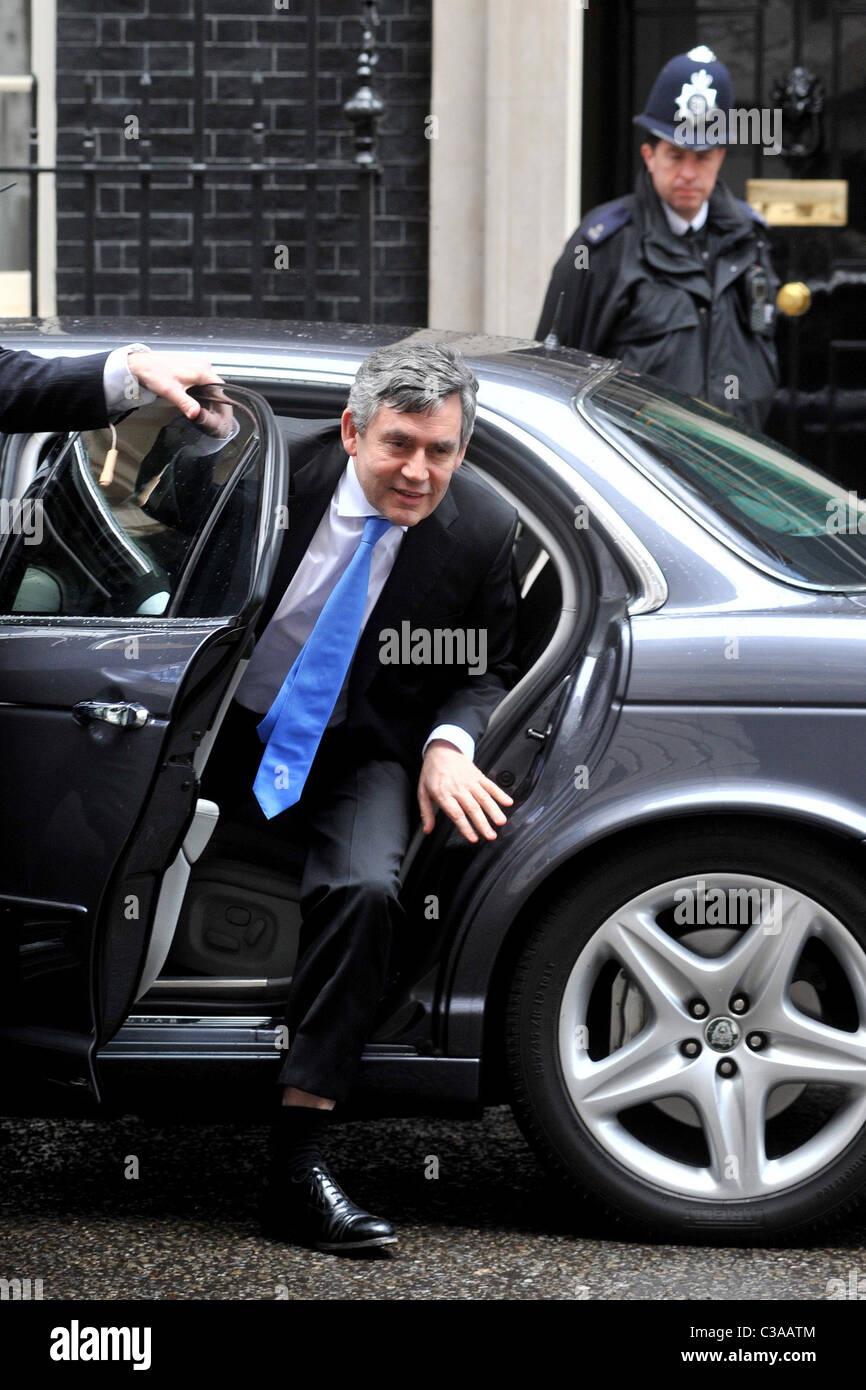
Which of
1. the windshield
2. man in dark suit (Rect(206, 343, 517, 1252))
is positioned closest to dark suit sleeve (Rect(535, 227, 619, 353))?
the windshield

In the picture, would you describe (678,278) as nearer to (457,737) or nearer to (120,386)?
(457,737)

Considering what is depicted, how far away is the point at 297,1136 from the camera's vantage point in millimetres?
3525

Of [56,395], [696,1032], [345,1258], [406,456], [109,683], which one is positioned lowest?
[345,1258]

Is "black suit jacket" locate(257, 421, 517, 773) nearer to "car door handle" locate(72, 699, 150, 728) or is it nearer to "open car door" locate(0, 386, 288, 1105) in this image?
"open car door" locate(0, 386, 288, 1105)

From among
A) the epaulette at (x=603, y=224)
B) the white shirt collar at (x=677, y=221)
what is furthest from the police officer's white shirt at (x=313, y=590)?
the white shirt collar at (x=677, y=221)

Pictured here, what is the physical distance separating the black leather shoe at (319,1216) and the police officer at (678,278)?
2.68 metres

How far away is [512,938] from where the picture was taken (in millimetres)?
3484

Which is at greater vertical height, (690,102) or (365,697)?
(690,102)

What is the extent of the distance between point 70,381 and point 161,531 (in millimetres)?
377

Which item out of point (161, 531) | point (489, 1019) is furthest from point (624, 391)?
point (489, 1019)

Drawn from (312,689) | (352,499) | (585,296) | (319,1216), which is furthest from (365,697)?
(585,296)

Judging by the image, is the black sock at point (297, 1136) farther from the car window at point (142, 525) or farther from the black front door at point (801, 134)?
the black front door at point (801, 134)

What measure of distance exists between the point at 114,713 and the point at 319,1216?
3.11ft

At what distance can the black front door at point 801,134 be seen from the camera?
25.0 ft
